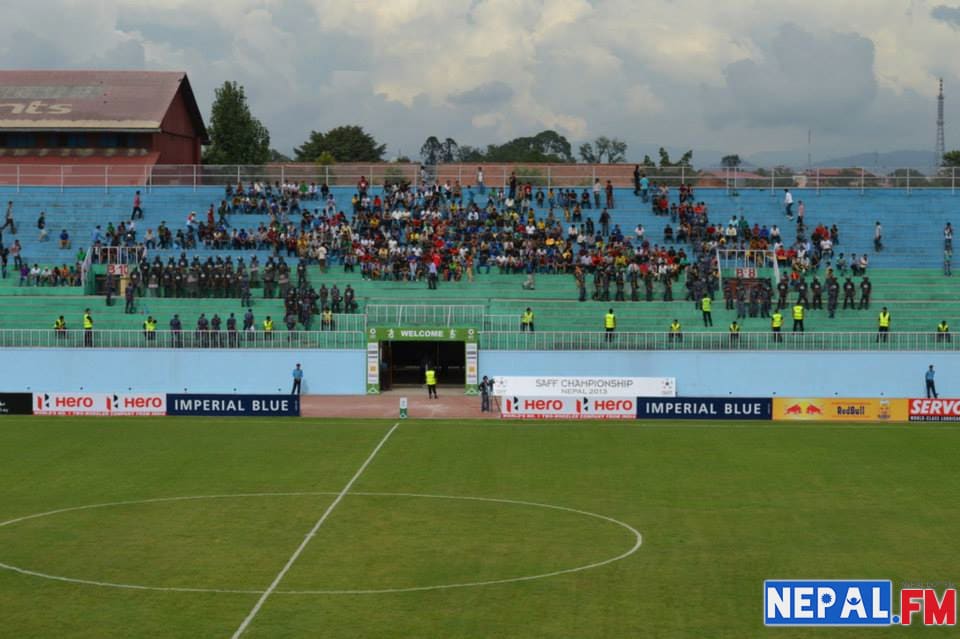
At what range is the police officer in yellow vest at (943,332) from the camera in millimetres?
60094

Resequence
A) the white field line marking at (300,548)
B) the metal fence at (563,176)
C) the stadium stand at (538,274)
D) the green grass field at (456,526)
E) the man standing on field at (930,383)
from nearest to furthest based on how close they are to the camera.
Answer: the white field line marking at (300,548), the green grass field at (456,526), the man standing on field at (930,383), the stadium stand at (538,274), the metal fence at (563,176)

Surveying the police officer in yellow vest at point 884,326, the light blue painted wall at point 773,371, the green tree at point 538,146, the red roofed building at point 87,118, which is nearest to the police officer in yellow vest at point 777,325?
the light blue painted wall at point 773,371

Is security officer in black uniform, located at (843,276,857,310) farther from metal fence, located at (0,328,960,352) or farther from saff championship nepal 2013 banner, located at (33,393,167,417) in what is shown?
saff championship nepal 2013 banner, located at (33,393,167,417)

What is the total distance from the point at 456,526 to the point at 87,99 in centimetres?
6538

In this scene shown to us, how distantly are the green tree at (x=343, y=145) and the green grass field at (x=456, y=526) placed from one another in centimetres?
10216

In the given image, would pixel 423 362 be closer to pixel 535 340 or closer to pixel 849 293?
pixel 535 340

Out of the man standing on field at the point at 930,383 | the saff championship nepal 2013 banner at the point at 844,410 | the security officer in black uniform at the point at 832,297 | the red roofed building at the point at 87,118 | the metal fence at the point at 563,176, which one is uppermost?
the red roofed building at the point at 87,118

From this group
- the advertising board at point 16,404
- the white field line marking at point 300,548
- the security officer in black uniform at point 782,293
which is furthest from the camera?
the security officer in black uniform at point 782,293

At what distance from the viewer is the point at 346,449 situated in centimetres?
4481

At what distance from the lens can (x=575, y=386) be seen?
187 ft

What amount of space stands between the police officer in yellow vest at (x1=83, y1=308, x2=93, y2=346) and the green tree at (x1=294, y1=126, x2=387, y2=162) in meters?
88.8

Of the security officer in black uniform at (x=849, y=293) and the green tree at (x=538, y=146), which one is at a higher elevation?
the green tree at (x=538, y=146)

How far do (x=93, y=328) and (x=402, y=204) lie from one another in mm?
19811

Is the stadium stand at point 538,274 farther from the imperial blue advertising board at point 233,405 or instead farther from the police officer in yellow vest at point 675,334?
the imperial blue advertising board at point 233,405
